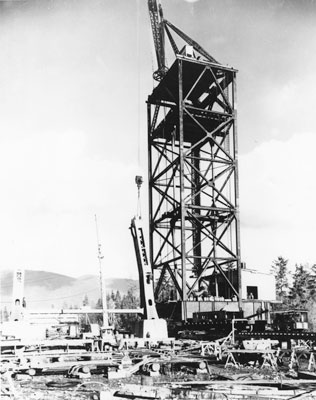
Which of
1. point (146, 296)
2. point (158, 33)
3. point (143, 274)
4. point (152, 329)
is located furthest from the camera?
point (158, 33)

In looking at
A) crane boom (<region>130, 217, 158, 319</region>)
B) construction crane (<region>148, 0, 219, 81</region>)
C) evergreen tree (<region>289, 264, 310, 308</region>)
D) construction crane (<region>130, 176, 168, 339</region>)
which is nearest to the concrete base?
construction crane (<region>130, 176, 168, 339</region>)

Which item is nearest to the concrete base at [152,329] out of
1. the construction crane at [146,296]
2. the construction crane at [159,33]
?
the construction crane at [146,296]

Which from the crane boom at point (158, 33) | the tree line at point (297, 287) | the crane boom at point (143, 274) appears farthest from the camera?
the tree line at point (297, 287)

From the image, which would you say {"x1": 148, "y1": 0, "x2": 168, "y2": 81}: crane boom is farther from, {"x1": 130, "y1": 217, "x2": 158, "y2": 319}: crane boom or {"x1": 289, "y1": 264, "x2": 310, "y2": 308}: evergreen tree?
{"x1": 289, "y1": 264, "x2": 310, "y2": 308}: evergreen tree

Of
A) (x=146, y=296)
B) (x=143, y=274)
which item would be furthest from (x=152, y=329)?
(x=143, y=274)

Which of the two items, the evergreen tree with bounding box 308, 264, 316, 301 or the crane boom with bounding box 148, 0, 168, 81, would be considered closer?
the crane boom with bounding box 148, 0, 168, 81

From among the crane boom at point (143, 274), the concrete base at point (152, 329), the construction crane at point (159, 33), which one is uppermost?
the construction crane at point (159, 33)

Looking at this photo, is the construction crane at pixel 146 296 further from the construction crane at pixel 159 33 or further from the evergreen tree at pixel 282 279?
the evergreen tree at pixel 282 279

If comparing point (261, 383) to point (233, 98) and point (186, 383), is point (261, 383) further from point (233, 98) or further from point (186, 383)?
point (233, 98)

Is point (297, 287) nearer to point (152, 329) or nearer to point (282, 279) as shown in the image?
point (282, 279)
